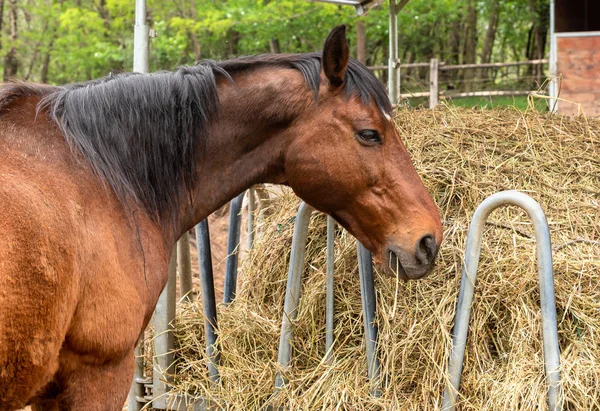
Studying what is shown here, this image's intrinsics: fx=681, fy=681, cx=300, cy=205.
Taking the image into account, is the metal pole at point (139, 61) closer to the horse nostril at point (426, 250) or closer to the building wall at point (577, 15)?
the horse nostril at point (426, 250)

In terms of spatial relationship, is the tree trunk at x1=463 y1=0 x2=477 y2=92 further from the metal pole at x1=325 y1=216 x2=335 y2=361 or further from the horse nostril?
the horse nostril

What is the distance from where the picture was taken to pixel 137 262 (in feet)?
8.36

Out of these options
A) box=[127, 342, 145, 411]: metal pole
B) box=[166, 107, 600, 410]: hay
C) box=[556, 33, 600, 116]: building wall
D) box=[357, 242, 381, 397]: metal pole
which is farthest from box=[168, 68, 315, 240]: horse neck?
box=[556, 33, 600, 116]: building wall

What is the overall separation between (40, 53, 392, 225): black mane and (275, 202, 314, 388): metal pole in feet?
2.94

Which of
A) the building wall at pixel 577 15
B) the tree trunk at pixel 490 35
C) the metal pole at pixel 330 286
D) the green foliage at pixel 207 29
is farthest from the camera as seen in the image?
the tree trunk at pixel 490 35

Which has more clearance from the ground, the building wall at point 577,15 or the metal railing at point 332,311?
the building wall at point 577,15

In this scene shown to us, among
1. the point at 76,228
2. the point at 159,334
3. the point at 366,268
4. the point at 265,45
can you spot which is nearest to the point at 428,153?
the point at 366,268

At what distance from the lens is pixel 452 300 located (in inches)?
128

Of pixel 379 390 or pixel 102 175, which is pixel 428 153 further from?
pixel 102 175

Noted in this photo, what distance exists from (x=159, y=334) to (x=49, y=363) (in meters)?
1.71

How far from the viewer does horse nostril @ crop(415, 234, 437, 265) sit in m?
2.85

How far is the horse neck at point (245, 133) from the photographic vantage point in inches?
113

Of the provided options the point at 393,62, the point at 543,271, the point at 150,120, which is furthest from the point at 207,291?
the point at 393,62

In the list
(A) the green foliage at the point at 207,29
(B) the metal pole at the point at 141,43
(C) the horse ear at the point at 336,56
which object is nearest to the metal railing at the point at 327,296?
(C) the horse ear at the point at 336,56
